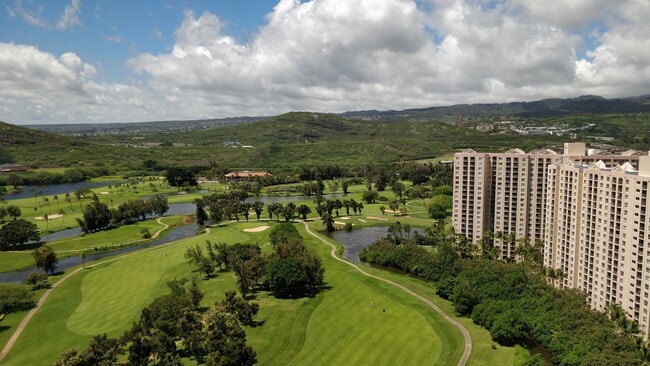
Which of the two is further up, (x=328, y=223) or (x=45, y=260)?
(x=45, y=260)

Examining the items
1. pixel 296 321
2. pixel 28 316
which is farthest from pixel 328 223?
pixel 28 316

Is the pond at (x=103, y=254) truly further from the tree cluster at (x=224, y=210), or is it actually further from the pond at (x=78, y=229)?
the pond at (x=78, y=229)

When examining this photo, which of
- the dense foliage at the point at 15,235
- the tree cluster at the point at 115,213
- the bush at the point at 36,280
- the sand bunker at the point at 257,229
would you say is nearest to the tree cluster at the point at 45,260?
the bush at the point at 36,280

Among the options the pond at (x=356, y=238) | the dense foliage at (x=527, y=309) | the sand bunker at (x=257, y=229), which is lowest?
the pond at (x=356, y=238)

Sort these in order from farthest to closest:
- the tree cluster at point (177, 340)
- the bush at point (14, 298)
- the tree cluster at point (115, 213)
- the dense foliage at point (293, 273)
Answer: the tree cluster at point (115, 213) < the dense foliage at point (293, 273) < the bush at point (14, 298) < the tree cluster at point (177, 340)

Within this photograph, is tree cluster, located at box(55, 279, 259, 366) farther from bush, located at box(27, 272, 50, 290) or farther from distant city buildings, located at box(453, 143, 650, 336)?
distant city buildings, located at box(453, 143, 650, 336)

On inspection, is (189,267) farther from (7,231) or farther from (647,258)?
(647,258)

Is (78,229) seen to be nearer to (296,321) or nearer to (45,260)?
(45,260)

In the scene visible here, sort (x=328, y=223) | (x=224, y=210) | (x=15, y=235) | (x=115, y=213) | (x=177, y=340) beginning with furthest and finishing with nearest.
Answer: (x=224, y=210)
(x=115, y=213)
(x=328, y=223)
(x=15, y=235)
(x=177, y=340)
